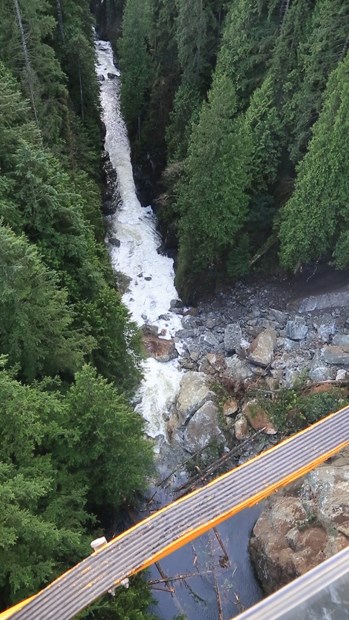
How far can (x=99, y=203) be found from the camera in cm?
2823

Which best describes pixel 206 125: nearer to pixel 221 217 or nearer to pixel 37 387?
pixel 221 217

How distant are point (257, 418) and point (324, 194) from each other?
1174 cm

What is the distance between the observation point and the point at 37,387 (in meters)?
14.0

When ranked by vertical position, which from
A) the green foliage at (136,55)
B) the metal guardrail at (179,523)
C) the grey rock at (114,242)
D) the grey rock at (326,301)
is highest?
the green foliage at (136,55)

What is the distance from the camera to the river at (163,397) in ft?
60.3

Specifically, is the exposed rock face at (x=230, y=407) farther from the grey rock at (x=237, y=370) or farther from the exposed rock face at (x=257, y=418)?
the grey rock at (x=237, y=370)

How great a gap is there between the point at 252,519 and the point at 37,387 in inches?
475

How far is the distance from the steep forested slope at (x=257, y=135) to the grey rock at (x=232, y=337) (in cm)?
347

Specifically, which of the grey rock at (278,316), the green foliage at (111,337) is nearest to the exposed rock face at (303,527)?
the green foliage at (111,337)

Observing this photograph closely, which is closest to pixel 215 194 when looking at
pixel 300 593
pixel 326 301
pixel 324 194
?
pixel 324 194

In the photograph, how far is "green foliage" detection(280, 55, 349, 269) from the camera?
2170cm

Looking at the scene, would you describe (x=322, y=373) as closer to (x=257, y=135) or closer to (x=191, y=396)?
(x=191, y=396)

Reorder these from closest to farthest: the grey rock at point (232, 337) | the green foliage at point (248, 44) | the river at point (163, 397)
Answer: the river at point (163, 397), the green foliage at point (248, 44), the grey rock at point (232, 337)

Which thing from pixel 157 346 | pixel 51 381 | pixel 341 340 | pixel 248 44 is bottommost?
pixel 157 346
